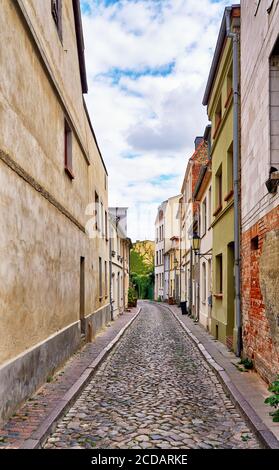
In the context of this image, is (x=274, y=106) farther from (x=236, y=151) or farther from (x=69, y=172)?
(x=69, y=172)

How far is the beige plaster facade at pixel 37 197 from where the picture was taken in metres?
5.84

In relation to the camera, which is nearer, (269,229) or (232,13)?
(269,229)

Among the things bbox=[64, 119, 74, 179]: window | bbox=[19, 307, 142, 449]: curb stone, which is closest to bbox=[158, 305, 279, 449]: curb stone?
bbox=[19, 307, 142, 449]: curb stone

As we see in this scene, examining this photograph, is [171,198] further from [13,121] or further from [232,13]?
[13,121]

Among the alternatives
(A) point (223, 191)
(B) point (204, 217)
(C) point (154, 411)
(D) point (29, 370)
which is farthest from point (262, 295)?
(B) point (204, 217)

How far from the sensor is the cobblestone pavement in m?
5.22

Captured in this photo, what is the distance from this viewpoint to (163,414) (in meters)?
6.30

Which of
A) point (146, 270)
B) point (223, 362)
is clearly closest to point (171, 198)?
point (146, 270)

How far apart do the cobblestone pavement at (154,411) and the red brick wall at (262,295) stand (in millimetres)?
884

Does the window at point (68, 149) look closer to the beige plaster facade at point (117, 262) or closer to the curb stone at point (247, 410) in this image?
the curb stone at point (247, 410)

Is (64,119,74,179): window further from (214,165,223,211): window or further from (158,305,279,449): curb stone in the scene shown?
(158,305,279,449): curb stone

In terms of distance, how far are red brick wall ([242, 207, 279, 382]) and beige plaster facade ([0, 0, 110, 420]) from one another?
3.55 meters
